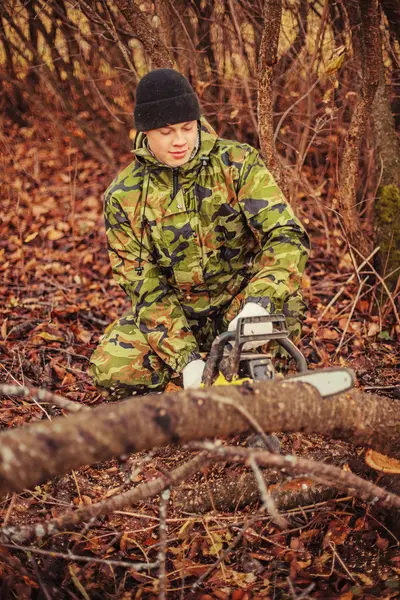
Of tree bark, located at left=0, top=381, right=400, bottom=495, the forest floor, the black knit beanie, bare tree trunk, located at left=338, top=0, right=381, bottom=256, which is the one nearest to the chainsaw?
tree bark, located at left=0, top=381, right=400, bottom=495

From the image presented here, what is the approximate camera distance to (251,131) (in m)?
5.16

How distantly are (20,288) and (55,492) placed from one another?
7.44ft

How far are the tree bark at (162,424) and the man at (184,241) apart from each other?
0.75 m

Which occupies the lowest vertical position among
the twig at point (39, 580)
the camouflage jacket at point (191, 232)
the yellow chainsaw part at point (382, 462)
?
the twig at point (39, 580)

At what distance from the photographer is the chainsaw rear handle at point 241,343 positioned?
6.59ft

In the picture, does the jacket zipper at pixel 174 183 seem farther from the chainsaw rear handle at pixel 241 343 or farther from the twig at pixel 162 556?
the twig at pixel 162 556

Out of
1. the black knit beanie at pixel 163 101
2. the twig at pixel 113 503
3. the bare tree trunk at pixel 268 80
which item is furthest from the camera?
the bare tree trunk at pixel 268 80

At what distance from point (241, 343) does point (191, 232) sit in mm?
1001

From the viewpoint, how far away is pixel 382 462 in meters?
2.21

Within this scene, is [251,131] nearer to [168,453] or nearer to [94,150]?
[94,150]

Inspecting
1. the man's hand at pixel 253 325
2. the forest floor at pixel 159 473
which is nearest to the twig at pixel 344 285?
the forest floor at pixel 159 473

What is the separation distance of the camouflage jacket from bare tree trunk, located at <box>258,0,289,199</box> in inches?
29.2

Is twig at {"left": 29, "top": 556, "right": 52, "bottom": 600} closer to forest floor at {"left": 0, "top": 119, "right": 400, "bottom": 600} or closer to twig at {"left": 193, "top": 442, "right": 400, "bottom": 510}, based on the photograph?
forest floor at {"left": 0, "top": 119, "right": 400, "bottom": 600}

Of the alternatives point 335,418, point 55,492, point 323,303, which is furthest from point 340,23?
point 55,492
